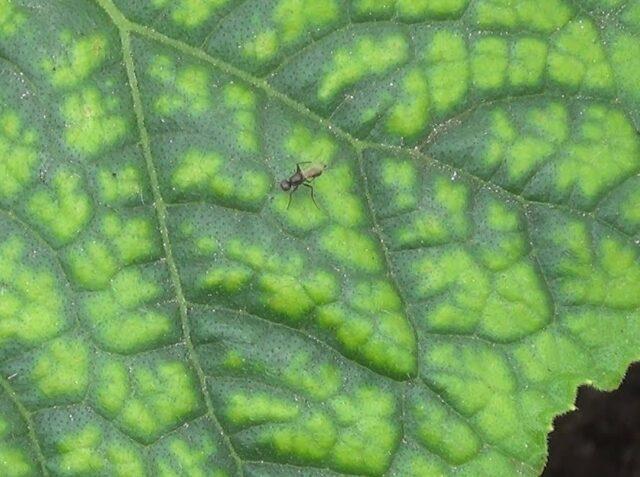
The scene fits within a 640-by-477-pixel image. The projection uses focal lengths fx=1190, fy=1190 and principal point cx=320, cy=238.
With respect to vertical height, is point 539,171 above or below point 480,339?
above

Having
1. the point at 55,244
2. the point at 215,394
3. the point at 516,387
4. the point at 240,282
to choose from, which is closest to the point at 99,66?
the point at 55,244

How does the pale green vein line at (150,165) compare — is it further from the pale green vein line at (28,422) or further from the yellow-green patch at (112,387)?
the pale green vein line at (28,422)

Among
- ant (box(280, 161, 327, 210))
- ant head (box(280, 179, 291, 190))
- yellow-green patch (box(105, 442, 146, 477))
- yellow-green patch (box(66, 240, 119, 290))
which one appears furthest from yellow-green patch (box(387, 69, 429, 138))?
yellow-green patch (box(105, 442, 146, 477))

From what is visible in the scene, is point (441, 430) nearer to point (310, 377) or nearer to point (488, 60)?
point (310, 377)

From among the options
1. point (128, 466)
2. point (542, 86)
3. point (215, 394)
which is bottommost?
point (128, 466)

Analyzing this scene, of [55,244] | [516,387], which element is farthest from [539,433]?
[55,244]

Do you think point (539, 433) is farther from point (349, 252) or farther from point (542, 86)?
point (542, 86)

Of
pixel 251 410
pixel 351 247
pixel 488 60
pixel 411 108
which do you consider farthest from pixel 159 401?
pixel 488 60
